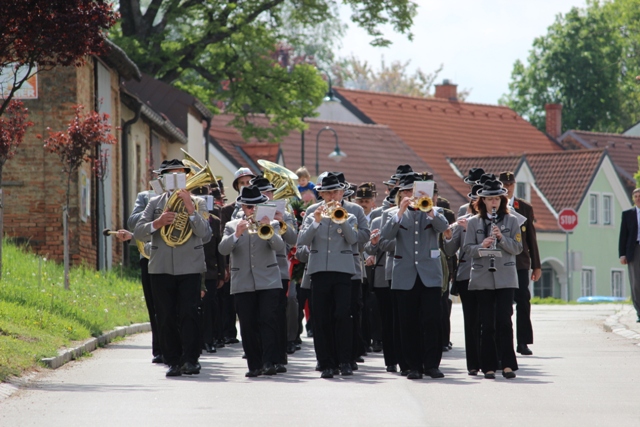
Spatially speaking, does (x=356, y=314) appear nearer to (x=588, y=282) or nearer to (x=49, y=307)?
(x=49, y=307)

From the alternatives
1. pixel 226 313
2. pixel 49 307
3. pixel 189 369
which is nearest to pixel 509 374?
pixel 189 369

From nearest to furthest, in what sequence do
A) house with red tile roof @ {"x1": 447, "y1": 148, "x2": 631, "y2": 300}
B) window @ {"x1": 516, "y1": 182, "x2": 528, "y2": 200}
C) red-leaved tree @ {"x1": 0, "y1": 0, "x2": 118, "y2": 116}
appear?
red-leaved tree @ {"x1": 0, "y1": 0, "x2": 118, "y2": 116} < window @ {"x1": 516, "y1": 182, "x2": 528, "y2": 200} < house with red tile roof @ {"x1": 447, "y1": 148, "x2": 631, "y2": 300}

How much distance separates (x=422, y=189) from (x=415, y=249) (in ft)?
2.36

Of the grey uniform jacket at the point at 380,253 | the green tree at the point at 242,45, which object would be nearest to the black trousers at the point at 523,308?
the grey uniform jacket at the point at 380,253

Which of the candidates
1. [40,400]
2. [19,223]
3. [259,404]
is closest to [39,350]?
[40,400]

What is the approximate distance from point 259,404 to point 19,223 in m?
17.5

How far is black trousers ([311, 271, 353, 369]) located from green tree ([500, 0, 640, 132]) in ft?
215

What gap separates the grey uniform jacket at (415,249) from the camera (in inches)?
566

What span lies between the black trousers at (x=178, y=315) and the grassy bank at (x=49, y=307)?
54.3 inches

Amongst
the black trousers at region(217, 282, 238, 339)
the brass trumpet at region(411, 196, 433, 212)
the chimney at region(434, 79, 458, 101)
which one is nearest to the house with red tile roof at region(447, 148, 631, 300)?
the chimney at region(434, 79, 458, 101)

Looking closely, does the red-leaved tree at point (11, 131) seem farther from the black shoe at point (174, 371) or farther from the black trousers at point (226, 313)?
the black shoe at point (174, 371)

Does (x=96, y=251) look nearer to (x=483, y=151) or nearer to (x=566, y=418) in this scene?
(x=566, y=418)

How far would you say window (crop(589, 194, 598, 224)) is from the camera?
64.5 metres

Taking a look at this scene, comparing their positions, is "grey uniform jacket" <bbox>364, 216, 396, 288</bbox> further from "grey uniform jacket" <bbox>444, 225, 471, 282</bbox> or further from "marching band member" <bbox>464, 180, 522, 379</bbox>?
"marching band member" <bbox>464, 180, 522, 379</bbox>
